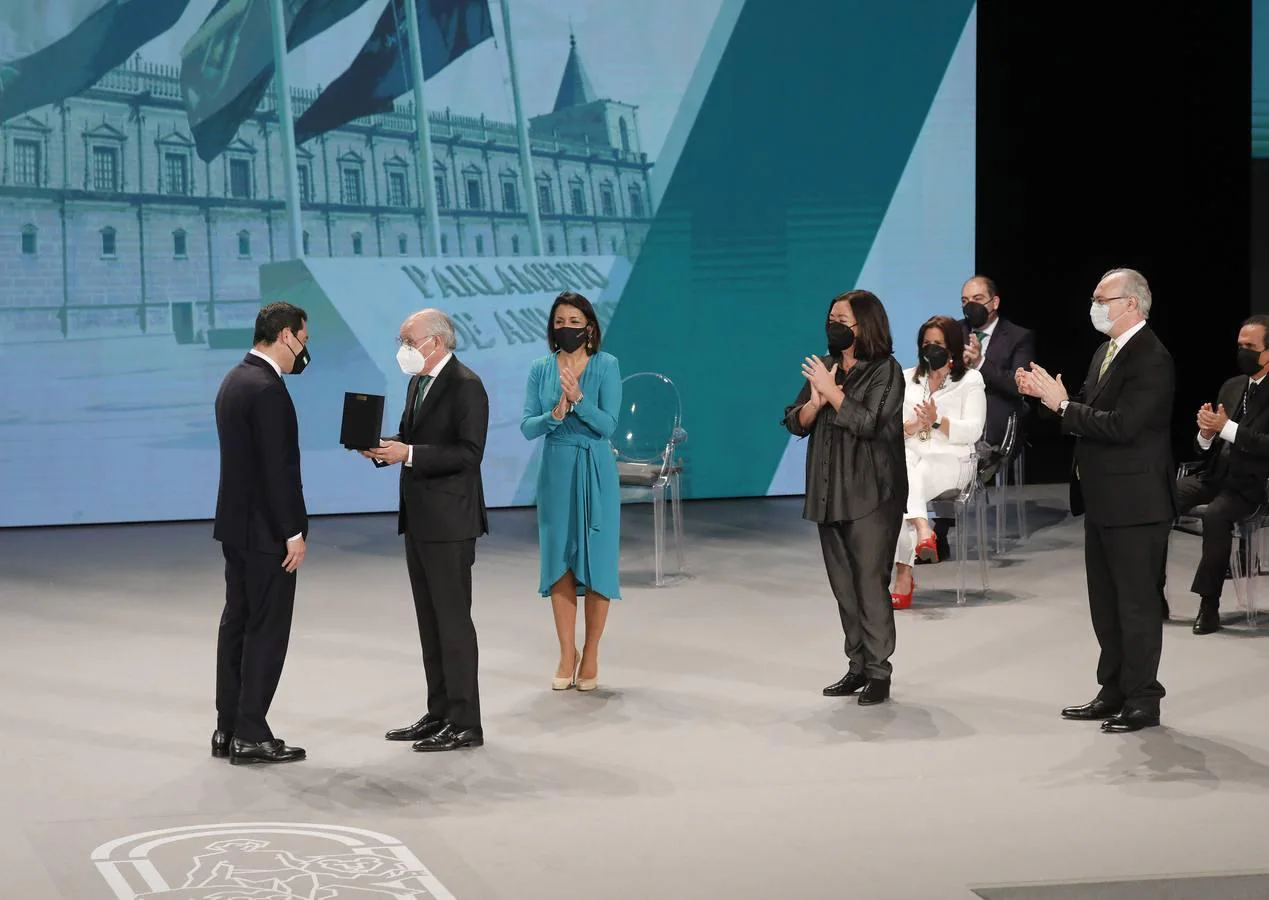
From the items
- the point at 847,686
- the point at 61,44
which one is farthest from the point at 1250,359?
the point at 61,44

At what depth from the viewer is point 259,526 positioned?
459 centimetres

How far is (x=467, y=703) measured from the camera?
481 cm

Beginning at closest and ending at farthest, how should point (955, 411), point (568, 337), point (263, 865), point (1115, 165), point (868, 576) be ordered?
point (263, 865), point (868, 576), point (568, 337), point (955, 411), point (1115, 165)

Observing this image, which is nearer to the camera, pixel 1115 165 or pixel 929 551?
pixel 929 551

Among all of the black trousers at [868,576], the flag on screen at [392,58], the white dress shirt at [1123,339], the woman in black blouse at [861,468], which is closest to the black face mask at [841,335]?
the woman in black blouse at [861,468]

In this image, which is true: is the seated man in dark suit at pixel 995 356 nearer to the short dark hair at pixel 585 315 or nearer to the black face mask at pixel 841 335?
the black face mask at pixel 841 335

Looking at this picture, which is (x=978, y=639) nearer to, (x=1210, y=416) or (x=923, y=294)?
(x=1210, y=416)

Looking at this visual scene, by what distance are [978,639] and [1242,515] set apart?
1224 millimetres

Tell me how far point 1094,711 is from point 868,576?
0.81 metres

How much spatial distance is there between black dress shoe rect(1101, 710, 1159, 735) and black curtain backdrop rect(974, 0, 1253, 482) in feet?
21.2

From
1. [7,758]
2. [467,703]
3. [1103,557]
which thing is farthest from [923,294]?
[7,758]

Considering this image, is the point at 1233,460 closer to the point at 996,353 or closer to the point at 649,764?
the point at 996,353

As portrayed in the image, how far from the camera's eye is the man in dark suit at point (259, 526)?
455 cm

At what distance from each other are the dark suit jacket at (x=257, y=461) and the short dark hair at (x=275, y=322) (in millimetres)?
68
